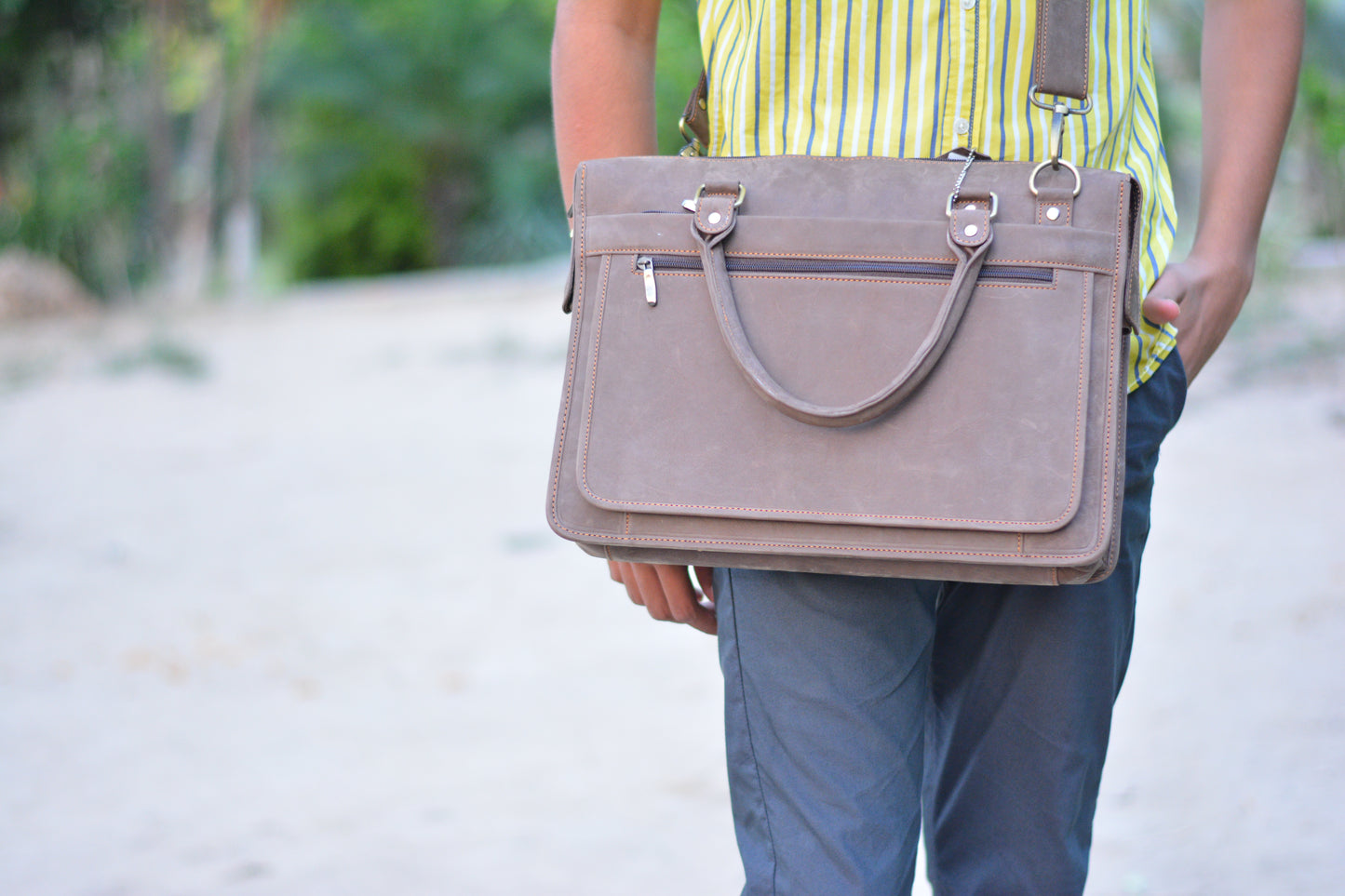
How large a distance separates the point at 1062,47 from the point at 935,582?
1.76ft

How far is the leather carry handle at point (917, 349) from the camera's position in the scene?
3.83 feet

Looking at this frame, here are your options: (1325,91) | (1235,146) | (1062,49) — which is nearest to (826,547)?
(1062,49)

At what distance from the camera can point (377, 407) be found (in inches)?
309

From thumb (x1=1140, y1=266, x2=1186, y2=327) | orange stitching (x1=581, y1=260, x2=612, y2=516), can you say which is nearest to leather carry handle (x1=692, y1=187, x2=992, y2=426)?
orange stitching (x1=581, y1=260, x2=612, y2=516)

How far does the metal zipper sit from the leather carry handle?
0.02 meters

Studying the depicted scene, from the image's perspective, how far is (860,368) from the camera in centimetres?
120

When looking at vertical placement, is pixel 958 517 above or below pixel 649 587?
above

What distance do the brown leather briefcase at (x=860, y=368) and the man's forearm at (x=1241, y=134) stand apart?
282mm

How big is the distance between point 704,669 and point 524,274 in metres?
10.3

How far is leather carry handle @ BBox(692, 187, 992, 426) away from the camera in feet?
3.83

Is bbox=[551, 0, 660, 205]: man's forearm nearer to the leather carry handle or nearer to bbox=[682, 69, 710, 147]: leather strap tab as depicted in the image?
bbox=[682, 69, 710, 147]: leather strap tab

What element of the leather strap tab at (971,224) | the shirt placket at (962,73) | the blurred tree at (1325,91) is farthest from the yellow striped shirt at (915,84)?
the blurred tree at (1325,91)

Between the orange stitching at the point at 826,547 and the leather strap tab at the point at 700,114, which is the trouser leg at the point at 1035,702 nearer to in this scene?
the orange stitching at the point at 826,547

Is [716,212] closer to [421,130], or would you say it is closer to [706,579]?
[706,579]
